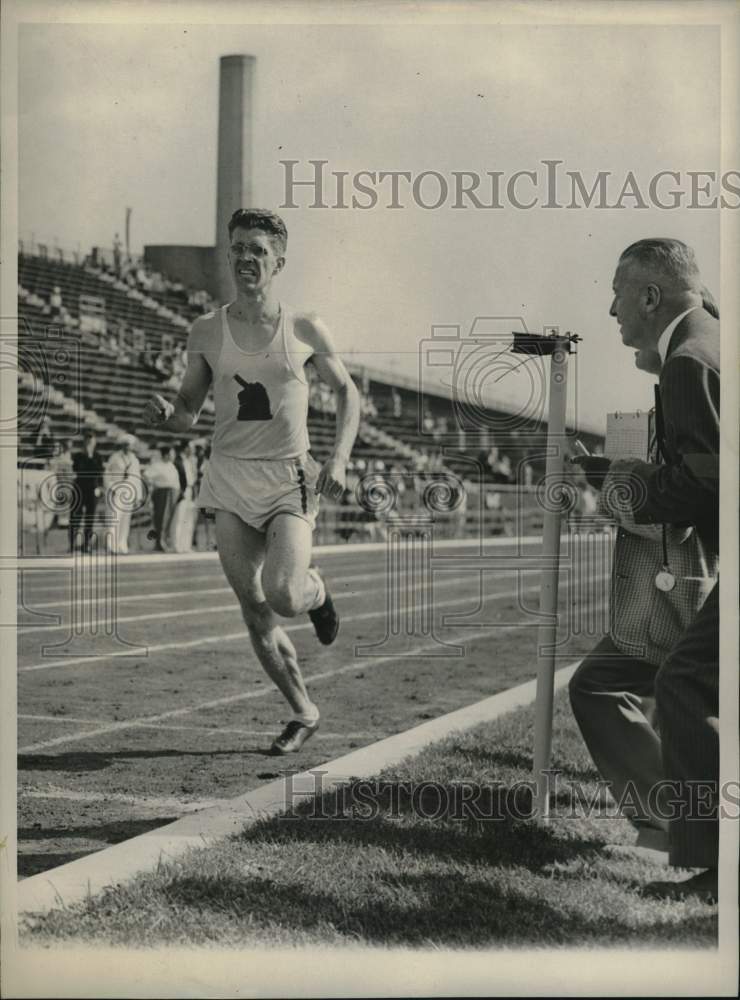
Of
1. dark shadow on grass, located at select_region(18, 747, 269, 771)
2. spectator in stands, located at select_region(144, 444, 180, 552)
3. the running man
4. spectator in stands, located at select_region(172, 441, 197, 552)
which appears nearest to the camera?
the running man

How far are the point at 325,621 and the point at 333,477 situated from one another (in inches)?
30.0

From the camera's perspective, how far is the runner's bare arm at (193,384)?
197 inches

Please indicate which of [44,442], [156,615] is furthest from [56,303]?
[156,615]

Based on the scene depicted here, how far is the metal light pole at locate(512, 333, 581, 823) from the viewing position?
190 inches

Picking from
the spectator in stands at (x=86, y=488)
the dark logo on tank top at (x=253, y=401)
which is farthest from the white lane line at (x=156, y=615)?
the dark logo on tank top at (x=253, y=401)

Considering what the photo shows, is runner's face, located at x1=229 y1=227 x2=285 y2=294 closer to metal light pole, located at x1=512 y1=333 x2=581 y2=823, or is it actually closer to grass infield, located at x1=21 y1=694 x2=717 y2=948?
metal light pole, located at x1=512 y1=333 x2=581 y2=823

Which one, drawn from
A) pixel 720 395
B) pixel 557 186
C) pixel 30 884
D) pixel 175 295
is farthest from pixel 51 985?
pixel 557 186

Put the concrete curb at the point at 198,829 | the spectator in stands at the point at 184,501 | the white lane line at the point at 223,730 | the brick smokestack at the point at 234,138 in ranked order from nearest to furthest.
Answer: the concrete curb at the point at 198,829 → the brick smokestack at the point at 234,138 → the white lane line at the point at 223,730 → the spectator in stands at the point at 184,501

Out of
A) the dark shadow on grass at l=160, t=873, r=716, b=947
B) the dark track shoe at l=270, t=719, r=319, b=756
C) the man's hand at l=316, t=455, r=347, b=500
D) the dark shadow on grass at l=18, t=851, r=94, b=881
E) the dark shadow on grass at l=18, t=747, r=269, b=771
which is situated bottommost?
the dark shadow on grass at l=160, t=873, r=716, b=947

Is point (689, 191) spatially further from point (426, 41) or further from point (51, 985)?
point (51, 985)

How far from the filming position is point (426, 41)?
4.71 metres

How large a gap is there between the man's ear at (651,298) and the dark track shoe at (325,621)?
1.76 m

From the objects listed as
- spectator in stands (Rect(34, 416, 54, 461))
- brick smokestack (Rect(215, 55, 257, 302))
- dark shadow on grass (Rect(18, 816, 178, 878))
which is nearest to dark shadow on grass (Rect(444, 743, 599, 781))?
dark shadow on grass (Rect(18, 816, 178, 878))
